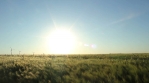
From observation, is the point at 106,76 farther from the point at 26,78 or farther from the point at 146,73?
the point at 26,78

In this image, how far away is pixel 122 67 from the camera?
15.5 metres

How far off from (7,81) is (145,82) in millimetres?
11660

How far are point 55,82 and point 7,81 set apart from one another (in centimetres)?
517

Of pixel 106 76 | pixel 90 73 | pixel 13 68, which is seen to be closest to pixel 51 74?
pixel 90 73

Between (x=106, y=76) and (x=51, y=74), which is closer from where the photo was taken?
(x=106, y=76)

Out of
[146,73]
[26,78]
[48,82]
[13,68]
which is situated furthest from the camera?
[13,68]

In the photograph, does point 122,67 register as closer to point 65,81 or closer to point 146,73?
point 146,73

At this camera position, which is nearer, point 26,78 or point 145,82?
point 145,82

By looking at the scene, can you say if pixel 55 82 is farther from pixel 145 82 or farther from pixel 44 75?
pixel 145 82

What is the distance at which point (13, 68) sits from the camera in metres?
21.5

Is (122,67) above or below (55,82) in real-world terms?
above

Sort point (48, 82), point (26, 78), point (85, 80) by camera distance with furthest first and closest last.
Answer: point (26, 78), point (48, 82), point (85, 80)

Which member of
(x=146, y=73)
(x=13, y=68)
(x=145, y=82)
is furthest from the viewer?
(x=13, y=68)

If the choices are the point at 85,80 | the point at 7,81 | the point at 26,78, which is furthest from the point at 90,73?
the point at 7,81
